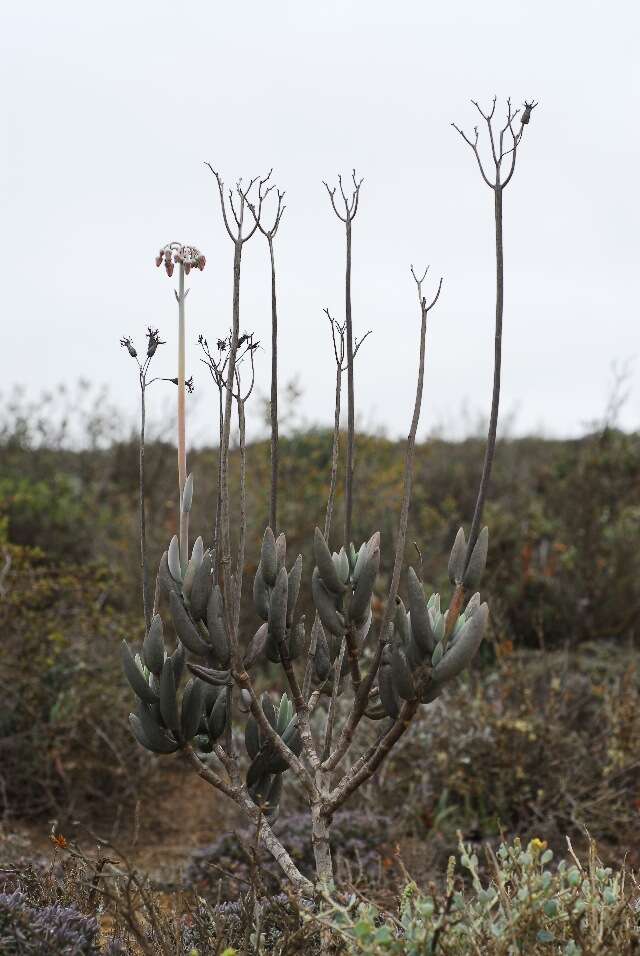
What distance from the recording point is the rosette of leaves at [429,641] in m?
1.79

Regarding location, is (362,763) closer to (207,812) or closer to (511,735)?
(511,735)

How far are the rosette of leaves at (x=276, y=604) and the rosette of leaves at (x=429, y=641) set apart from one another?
0.72ft

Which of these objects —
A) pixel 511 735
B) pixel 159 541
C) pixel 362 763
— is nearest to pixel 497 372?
pixel 362 763

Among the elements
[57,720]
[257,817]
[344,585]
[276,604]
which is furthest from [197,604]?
[57,720]

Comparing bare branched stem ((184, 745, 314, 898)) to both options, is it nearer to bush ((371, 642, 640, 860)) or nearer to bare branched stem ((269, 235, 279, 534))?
bare branched stem ((269, 235, 279, 534))

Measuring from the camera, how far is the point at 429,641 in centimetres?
181

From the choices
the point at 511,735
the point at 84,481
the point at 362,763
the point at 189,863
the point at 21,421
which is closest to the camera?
the point at 362,763

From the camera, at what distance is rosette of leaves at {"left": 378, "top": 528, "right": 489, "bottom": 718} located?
70.4 inches

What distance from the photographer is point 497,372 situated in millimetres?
1873

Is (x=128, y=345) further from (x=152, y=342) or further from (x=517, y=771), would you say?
(x=517, y=771)

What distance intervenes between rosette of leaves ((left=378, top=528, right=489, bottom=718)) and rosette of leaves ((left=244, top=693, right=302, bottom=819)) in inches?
14.5

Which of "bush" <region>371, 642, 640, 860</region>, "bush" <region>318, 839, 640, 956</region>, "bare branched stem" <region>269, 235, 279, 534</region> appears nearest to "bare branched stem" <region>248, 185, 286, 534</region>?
"bare branched stem" <region>269, 235, 279, 534</region>

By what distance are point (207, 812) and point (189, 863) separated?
1119 millimetres

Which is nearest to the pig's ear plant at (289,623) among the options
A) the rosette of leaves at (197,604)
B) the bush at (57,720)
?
the rosette of leaves at (197,604)
